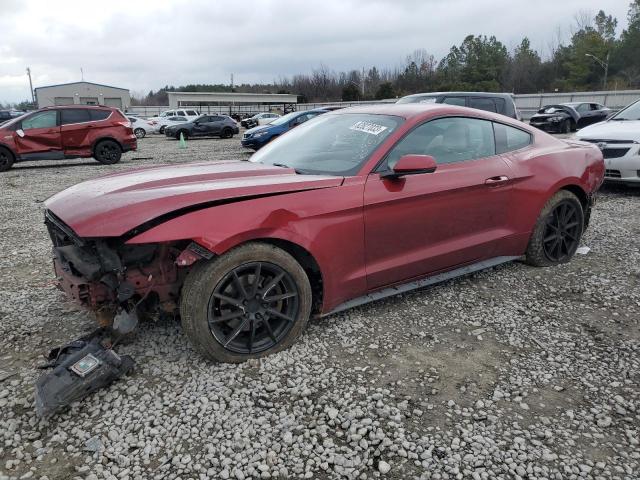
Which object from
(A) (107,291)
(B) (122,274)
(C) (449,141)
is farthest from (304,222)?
(C) (449,141)

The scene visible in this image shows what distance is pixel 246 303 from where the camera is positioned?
276 cm

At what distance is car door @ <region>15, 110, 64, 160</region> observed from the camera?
12.1 m

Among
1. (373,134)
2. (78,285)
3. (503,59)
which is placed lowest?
(78,285)

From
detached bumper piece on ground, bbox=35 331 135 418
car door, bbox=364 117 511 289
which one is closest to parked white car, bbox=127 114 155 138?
car door, bbox=364 117 511 289

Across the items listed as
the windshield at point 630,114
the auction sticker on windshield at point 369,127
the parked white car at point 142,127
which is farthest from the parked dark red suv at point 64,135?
the parked white car at point 142,127

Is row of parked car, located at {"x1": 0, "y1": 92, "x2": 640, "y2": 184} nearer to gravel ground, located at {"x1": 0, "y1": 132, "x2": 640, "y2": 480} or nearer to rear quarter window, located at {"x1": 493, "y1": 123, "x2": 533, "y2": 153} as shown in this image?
rear quarter window, located at {"x1": 493, "y1": 123, "x2": 533, "y2": 153}

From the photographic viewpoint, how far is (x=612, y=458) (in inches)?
82.5

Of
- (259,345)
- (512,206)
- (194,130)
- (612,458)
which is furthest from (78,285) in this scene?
(194,130)

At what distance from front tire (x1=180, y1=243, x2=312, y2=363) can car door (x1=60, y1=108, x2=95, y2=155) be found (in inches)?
471

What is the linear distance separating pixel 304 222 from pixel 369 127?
1.10 m

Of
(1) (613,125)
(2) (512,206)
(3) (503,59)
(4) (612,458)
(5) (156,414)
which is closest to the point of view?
(4) (612,458)

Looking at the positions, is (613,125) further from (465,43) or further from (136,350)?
(465,43)

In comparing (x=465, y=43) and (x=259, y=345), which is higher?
(x=465, y=43)

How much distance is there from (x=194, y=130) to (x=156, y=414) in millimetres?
24404
